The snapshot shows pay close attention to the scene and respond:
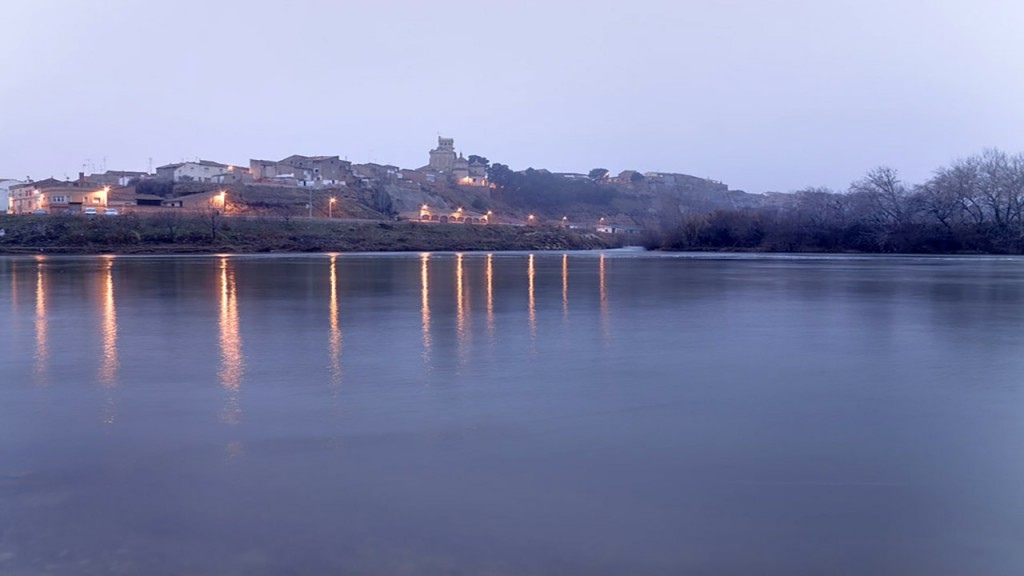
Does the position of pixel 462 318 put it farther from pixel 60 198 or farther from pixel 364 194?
pixel 364 194

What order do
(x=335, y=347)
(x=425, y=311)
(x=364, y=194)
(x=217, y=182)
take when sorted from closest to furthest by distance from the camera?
1. (x=335, y=347)
2. (x=425, y=311)
3. (x=217, y=182)
4. (x=364, y=194)

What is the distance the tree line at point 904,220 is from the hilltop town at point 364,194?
18439 mm

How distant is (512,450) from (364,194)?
105 metres

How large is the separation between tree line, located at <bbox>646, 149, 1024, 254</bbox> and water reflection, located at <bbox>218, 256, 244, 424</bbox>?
49.5 metres


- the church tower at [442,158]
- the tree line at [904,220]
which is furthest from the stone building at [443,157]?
the tree line at [904,220]

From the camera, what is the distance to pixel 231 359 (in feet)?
29.9

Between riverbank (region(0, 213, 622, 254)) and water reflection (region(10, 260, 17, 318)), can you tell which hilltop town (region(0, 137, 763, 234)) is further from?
water reflection (region(10, 260, 17, 318))

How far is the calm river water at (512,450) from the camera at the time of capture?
391cm

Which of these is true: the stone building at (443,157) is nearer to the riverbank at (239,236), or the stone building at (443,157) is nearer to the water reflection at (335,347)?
the riverbank at (239,236)

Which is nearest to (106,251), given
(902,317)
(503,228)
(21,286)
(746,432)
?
(21,286)

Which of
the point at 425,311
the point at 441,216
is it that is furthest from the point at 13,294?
the point at 441,216

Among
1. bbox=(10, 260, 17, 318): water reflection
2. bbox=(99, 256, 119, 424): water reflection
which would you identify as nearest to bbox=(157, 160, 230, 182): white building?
bbox=(10, 260, 17, 318): water reflection

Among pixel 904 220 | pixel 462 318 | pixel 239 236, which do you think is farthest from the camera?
pixel 239 236

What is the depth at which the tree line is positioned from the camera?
5194cm
